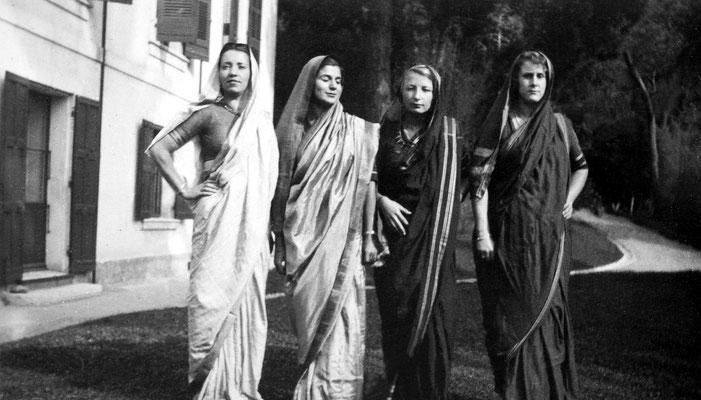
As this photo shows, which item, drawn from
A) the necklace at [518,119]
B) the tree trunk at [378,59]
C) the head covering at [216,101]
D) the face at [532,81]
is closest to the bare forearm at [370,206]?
the head covering at [216,101]

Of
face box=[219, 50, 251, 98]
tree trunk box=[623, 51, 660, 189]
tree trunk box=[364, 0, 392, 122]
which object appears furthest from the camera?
tree trunk box=[364, 0, 392, 122]

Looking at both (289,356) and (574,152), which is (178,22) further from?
(574,152)

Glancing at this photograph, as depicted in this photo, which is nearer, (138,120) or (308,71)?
(308,71)

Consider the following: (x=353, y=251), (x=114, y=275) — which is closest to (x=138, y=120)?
(x=114, y=275)

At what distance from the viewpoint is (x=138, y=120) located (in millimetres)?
8227

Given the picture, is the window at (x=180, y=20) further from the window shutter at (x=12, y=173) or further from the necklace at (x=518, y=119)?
the necklace at (x=518, y=119)

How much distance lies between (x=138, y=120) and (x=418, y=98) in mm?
5236

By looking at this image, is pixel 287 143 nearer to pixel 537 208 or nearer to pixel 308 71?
pixel 308 71

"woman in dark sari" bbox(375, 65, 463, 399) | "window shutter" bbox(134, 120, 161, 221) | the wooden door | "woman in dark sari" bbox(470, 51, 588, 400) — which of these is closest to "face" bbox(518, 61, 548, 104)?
"woman in dark sari" bbox(470, 51, 588, 400)

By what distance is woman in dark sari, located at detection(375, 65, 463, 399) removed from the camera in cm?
361

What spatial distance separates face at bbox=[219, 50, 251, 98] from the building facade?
8.71 feet

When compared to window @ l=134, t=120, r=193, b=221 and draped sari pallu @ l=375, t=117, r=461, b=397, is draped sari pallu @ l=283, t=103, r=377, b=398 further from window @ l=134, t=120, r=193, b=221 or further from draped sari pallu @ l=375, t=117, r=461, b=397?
window @ l=134, t=120, r=193, b=221

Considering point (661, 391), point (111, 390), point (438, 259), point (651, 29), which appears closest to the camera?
point (438, 259)

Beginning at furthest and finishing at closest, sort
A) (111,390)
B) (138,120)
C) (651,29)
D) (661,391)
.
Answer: (138,120) → (651,29) → (661,391) → (111,390)
